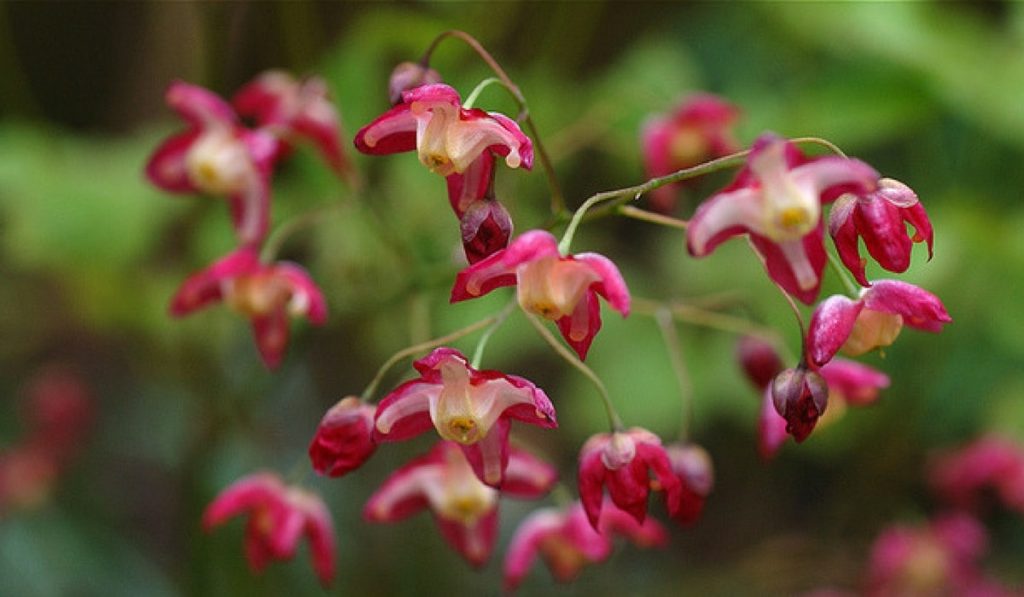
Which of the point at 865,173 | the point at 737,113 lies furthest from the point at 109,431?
the point at 865,173

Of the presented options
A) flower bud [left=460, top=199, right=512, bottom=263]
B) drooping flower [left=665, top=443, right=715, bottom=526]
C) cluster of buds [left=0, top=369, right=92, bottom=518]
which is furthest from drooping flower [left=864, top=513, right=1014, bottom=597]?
cluster of buds [left=0, top=369, right=92, bottom=518]

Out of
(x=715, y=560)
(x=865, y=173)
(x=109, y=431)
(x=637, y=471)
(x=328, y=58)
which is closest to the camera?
(x=865, y=173)

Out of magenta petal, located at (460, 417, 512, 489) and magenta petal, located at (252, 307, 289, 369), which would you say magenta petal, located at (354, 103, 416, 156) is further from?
magenta petal, located at (252, 307, 289, 369)

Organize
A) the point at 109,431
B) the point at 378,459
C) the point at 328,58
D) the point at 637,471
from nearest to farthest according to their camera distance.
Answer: the point at 637,471
the point at 328,58
the point at 378,459
the point at 109,431

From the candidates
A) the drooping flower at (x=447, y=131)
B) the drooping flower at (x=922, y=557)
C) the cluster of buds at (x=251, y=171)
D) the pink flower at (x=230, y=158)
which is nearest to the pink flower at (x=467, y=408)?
the drooping flower at (x=447, y=131)

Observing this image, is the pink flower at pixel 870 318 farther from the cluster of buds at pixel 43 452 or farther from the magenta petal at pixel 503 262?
the cluster of buds at pixel 43 452

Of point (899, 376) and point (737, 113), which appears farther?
point (899, 376)

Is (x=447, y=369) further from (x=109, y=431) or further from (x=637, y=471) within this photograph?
(x=109, y=431)
